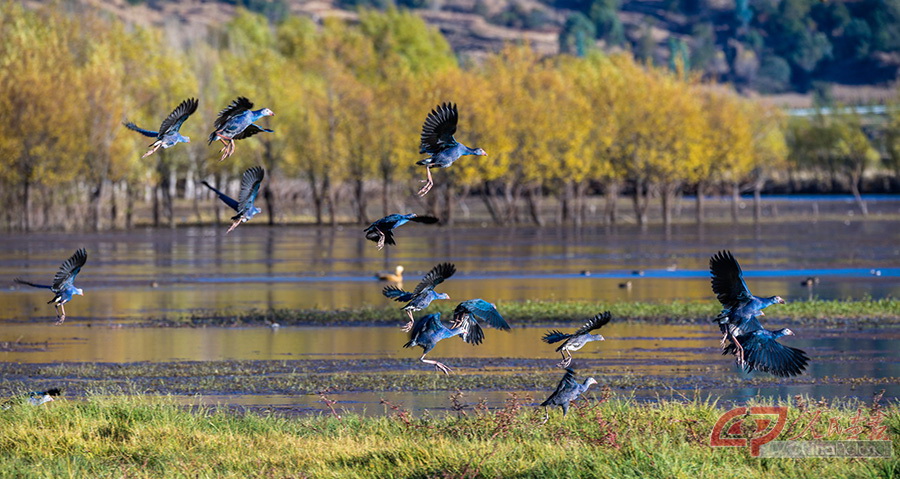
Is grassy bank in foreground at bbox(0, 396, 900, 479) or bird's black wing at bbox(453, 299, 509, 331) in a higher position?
bird's black wing at bbox(453, 299, 509, 331)

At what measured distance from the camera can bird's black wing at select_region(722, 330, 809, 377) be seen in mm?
11023

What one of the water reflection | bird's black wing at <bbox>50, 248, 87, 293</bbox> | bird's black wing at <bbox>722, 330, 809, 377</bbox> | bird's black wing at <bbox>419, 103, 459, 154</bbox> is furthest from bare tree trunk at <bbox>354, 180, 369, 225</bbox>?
bird's black wing at <bbox>722, 330, 809, 377</bbox>

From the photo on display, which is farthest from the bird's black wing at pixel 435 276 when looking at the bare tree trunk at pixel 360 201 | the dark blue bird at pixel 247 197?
the bare tree trunk at pixel 360 201

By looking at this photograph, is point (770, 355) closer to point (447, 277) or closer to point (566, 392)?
point (566, 392)

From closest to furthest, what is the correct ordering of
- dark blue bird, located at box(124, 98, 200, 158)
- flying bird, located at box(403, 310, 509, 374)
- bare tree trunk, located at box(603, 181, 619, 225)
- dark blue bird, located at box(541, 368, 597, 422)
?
dark blue bird, located at box(124, 98, 200, 158)
flying bird, located at box(403, 310, 509, 374)
dark blue bird, located at box(541, 368, 597, 422)
bare tree trunk, located at box(603, 181, 619, 225)

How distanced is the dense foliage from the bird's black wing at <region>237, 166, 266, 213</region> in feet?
194

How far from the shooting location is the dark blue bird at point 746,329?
11023 mm

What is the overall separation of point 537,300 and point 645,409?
15.8 meters

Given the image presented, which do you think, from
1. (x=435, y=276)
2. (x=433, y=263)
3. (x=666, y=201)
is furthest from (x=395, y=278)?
(x=666, y=201)

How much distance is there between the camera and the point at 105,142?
70.4 meters

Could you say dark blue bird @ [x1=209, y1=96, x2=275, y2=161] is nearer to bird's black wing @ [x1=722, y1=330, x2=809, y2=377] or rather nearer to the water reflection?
bird's black wing @ [x1=722, y1=330, x2=809, y2=377]

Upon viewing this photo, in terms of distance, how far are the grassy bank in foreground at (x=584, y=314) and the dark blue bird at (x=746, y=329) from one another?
13762 millimetres

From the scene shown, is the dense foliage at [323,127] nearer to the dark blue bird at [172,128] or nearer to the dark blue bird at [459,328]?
the dark blue bird at [172,128]

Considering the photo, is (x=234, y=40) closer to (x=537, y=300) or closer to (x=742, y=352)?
(x=537, y=300)
